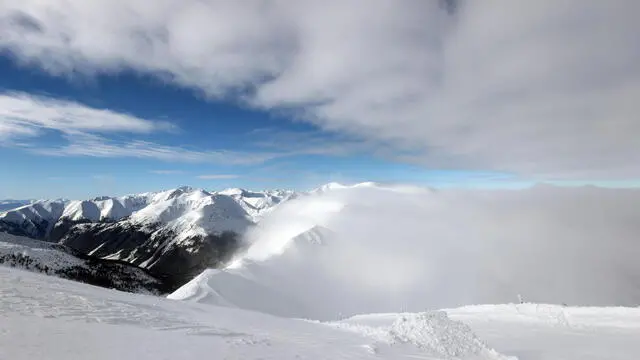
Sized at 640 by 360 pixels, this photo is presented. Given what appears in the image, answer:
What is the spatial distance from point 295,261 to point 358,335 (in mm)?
134977

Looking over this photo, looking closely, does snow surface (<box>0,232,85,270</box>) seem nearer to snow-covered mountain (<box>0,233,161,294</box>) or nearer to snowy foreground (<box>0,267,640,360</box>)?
snow-covered mountain (<box>0,233,161,294</box>)

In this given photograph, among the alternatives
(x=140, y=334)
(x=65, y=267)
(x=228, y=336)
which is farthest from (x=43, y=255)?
(x=228, y=336)

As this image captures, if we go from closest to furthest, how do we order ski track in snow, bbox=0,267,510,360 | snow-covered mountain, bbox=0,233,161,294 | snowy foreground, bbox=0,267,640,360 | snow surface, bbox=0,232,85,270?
ski track in snow, bbox=0,267,510,360, snowy foreground, bbox=0,267,640,360, snow-covered mountain, bbox=0,233,161,294, snow surface, bbox=0,232,85,270

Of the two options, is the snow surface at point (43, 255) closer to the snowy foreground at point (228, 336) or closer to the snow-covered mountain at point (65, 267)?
the snow-covered mountain at point (65, 267)

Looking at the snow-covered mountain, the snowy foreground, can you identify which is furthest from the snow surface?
the snowy foreground

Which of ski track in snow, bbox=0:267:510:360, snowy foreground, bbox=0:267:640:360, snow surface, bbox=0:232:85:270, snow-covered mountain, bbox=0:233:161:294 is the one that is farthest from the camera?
snow surface, bbox=0:232:85:270

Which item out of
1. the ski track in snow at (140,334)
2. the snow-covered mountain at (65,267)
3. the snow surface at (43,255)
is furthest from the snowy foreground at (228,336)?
the snow surface at (43,255)

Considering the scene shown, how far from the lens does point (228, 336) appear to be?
1521 cm

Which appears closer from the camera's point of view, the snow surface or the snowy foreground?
the snowy foreground

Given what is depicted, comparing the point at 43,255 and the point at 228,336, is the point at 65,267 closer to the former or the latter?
the point at 43,255

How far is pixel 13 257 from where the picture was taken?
160250 millimetres

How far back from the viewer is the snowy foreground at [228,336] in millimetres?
11273

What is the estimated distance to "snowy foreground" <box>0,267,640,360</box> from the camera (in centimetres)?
1127

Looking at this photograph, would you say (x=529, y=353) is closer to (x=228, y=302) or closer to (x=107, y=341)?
(x=107, y=341)
